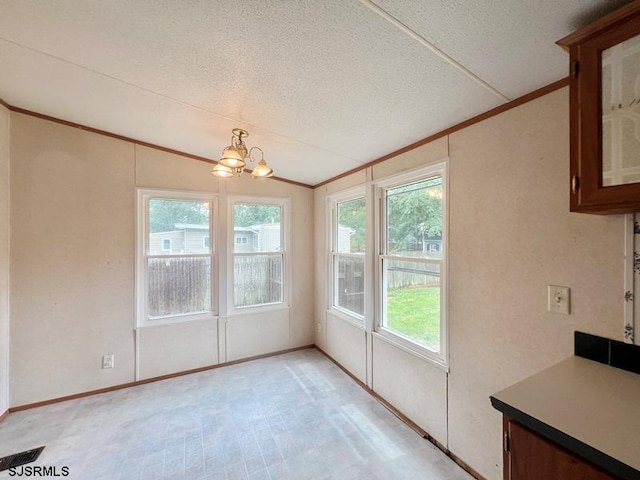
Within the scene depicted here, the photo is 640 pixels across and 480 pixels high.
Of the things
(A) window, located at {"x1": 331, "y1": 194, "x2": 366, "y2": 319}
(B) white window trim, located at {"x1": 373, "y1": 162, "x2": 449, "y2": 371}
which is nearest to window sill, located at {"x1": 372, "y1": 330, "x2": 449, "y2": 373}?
(B) white window trim, located at {"x1": 373, "y1": 162, "x2": 449, "y2": 371}

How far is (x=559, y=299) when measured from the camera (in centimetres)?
135

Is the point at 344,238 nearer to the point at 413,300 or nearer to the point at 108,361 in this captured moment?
the point at 413,300

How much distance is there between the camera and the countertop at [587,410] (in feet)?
2.39

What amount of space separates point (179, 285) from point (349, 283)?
6.48ft

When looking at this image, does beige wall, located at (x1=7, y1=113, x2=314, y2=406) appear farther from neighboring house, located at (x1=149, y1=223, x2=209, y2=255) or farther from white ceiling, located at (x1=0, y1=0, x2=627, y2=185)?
white ceiling, located at (x1=0, y1=0, x2=627, y2=185)

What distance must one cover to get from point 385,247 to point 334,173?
44.8 inches

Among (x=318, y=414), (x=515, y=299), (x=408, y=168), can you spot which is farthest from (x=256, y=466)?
(x=408, y=168)

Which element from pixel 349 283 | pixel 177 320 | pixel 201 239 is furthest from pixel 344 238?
pixel 177 320

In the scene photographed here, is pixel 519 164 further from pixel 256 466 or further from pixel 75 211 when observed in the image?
pixel 75 211

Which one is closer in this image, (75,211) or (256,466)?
(256,466)

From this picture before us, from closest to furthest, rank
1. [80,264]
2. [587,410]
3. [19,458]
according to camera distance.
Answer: [587,410], [19,458], [80,264]

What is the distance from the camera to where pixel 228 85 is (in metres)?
1.71

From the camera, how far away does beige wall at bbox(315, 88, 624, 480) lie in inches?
50.2

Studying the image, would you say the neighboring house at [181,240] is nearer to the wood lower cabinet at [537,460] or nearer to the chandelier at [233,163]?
the chandelier at [233,163]
